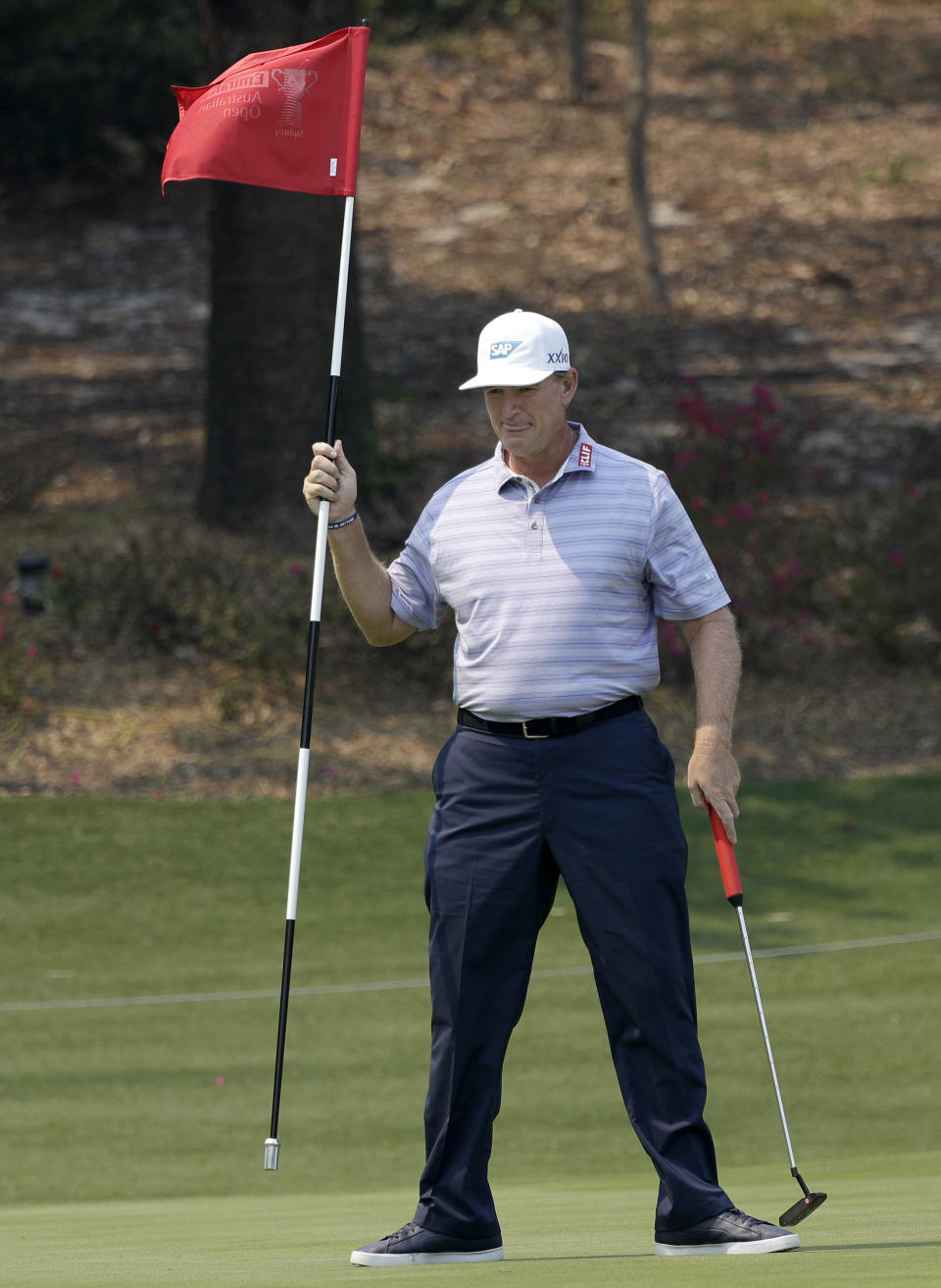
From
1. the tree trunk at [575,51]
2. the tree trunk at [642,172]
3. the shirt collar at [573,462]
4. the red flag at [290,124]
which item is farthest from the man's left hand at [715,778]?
the tree trunk at [575,51]

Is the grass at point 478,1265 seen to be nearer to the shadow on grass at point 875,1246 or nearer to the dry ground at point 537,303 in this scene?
the shadow on grass at point 875,1246

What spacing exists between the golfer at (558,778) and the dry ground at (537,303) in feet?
22.0

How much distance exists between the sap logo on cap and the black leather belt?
74cm

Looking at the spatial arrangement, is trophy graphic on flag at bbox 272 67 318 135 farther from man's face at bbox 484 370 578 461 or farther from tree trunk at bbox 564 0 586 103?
tree trunk at bbox 564 0 586 103

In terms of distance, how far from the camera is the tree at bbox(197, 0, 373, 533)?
12539 millimetres

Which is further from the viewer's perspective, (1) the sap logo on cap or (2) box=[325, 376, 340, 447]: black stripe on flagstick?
(2) box=[325, 376, 340, 447]: black stripe on flagstick

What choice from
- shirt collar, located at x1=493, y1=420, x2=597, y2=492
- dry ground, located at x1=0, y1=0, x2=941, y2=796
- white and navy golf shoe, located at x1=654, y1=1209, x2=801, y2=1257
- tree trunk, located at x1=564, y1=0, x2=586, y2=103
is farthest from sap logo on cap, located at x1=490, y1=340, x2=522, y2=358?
tree trunk, located at x1=564, y1=0, x2=586, y2=103

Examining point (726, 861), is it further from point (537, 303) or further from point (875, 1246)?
point (537, 303)

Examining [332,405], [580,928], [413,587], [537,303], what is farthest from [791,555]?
[580,928]

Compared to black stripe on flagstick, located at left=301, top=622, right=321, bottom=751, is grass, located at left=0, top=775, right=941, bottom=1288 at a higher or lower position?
lower

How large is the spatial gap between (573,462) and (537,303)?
50.1 feet

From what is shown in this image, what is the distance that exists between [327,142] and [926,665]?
8272mm

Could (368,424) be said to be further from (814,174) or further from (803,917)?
(814,174)

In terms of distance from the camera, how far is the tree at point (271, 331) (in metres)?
12.5
